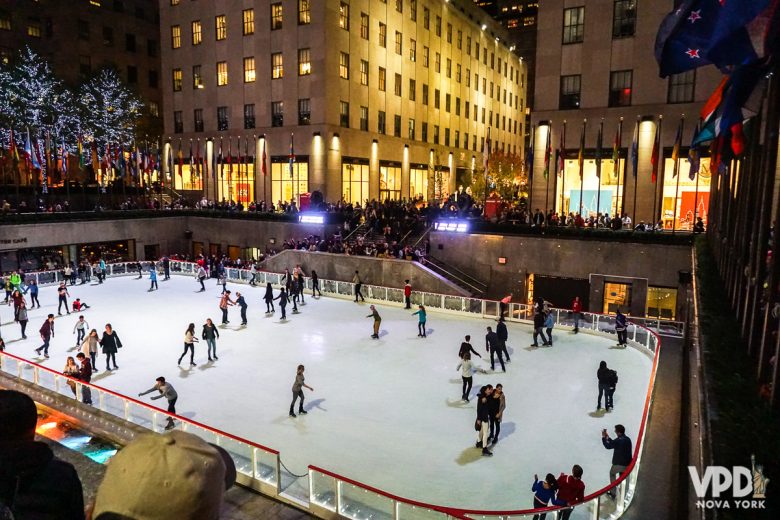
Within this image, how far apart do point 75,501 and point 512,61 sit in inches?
3327

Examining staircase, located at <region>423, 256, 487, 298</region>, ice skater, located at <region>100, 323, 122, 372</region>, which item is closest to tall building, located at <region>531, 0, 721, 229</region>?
staircase, located at <region>423, 256, 487, 298</region>

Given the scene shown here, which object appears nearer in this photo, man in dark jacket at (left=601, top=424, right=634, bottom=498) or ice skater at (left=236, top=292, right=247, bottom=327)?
man in dark jacket at (left=601, top=424, right=634, bottom=498)

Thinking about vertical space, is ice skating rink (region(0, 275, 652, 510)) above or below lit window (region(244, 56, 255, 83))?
below

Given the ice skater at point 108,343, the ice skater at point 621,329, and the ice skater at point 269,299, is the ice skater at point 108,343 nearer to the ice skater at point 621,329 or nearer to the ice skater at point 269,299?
the ice skater at point 269,299

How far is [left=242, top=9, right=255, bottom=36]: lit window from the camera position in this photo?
4253 centimetres

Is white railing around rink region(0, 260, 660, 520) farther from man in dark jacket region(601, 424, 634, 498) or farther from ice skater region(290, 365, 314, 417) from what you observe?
ice skater region(290, 365, 314, 417)

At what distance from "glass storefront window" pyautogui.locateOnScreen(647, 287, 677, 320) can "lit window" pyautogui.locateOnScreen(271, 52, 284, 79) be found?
1228 inches

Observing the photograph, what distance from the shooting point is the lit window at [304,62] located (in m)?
40.1

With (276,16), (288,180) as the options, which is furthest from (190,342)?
(276,16)

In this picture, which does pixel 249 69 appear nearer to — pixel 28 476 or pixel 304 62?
pixel 304 62

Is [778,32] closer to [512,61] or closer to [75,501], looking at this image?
[75,501]

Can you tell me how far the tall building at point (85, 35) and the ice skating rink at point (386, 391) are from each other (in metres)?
42.1

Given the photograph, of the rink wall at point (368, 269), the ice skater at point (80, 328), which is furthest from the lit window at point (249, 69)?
the ice skater at point (80, 328)

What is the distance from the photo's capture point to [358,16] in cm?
4250
